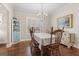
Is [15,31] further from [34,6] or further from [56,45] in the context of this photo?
[56,45]

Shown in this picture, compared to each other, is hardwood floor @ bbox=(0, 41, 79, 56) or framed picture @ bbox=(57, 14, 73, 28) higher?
framed picture @ bbox=(57, 14, 73, 28)

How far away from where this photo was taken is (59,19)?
2.19m

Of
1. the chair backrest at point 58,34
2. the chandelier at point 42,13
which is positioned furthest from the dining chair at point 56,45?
the chandelier at point 42,13

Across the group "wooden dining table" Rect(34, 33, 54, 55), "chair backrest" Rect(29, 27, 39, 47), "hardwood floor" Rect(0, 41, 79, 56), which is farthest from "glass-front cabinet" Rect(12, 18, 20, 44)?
"wooden dining table" Rect(34, 33, 54, 55)

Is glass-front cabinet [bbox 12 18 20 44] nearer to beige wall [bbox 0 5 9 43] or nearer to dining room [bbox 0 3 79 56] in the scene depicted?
dining room [bbox 0 3 79 56]

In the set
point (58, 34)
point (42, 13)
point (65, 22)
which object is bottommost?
point (58, 34)

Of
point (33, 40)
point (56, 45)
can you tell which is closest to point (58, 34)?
point (56, 45)

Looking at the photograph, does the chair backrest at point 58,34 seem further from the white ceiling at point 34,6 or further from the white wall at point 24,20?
the white ceiling at point 34,6

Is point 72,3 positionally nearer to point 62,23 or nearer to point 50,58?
point 62,23

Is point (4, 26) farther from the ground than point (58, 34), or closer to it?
farther from the ground

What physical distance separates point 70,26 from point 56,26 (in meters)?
0.28

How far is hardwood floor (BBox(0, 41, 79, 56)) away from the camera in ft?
6.84

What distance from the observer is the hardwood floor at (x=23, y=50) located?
2.08 meters

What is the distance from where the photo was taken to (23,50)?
2.12 m
